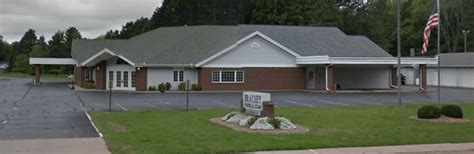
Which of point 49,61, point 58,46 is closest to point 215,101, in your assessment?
point 49,61

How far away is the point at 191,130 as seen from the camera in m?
17.0

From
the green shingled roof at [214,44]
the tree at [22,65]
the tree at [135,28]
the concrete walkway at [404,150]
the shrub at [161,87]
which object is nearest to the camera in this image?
the concrete walkway at [404,150]

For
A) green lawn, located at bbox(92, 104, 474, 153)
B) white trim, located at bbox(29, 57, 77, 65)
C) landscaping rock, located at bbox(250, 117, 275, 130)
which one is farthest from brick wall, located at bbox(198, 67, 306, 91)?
landscaping rock, located at bbox(250, 117, 275, 130)

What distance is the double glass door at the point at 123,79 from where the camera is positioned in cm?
4925

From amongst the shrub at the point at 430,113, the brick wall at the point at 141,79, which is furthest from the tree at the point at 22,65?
the shrub at the point at 430,113

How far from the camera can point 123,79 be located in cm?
4966

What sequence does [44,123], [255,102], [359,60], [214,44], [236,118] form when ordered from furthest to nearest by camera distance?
[214,44], [359,60], [44,123], [236,118], [255,102]

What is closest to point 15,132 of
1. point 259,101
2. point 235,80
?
point 259,101

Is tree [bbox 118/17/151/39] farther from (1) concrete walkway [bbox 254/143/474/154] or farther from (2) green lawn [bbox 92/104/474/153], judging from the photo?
(1) concrete walkway [bbox 254/143/474/154]

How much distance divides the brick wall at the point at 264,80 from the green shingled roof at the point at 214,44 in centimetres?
178

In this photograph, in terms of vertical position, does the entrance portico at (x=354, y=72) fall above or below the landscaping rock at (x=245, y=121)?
above

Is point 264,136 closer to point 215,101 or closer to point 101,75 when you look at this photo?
point 215,101

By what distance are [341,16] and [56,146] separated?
71.1m

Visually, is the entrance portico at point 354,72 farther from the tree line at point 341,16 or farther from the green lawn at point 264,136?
the green lawn at point 264,136
